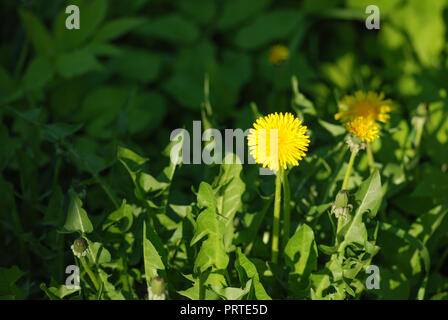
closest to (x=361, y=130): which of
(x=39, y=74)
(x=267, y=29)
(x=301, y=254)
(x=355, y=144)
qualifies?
(x=355, y=144)

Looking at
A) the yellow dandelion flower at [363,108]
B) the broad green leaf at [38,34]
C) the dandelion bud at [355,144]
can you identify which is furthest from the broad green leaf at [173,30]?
the dandelion bud at [355,144]

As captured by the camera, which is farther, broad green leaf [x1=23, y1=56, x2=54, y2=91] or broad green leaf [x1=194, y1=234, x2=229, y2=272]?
broad green leaf [x1=23, y1=56, x2=54, y2=91]

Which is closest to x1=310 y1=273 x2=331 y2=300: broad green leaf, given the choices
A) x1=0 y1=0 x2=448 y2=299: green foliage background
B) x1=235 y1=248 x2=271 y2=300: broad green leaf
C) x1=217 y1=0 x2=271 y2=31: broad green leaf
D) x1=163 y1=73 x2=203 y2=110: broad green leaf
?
x1=0 y1=0 x2=448 y2=299: green foliage background

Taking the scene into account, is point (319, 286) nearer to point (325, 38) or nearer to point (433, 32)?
point (433, 32)

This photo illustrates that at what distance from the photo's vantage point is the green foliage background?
1.03 meters

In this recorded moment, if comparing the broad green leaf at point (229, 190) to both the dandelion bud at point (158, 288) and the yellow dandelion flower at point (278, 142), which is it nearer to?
the yellow dandelion flower at point (278, 142)

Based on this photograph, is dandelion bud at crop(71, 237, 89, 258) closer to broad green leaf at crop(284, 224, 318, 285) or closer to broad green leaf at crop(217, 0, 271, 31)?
broad green leaf at crop(284, 224, 318, 285)

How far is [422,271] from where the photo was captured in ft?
4.10

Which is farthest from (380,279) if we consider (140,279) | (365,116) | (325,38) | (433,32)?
(325,38)

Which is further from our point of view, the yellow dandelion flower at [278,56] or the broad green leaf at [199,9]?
the broad green leaf at [199,9]

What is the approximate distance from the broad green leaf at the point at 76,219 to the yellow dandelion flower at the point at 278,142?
367mm

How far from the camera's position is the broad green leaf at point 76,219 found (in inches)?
39.2

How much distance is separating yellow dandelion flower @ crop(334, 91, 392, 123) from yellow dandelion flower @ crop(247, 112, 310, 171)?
0.99 ft

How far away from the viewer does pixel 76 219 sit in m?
1.01
